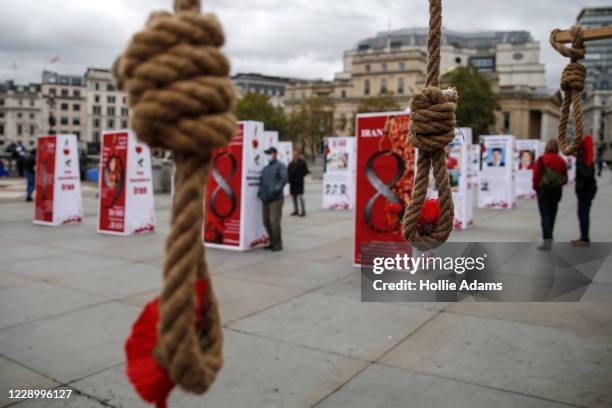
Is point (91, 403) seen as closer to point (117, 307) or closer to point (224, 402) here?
point (224, 402)

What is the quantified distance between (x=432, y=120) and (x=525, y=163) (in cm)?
2240

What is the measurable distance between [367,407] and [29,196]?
1720 centimetres

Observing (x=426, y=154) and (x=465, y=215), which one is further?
(x=465, y=215)

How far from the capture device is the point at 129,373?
126 cm

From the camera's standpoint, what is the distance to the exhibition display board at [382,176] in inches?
315

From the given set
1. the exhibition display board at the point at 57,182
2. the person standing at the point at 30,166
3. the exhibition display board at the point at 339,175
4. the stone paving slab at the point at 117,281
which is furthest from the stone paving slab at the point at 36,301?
the exhibition display board at the point at 339,175

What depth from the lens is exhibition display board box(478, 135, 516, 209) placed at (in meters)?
17.6

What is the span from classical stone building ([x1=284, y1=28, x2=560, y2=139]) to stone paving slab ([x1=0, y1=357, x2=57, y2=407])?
73.5 metres

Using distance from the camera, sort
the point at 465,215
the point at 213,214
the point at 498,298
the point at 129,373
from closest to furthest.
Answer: the point at 129,373 → the point at 498,298 → the point at 213,214 → the point at 465,215

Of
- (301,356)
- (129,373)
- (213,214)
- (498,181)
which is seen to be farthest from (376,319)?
(498,181)

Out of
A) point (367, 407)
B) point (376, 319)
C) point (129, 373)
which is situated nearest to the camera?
point (129, 373)

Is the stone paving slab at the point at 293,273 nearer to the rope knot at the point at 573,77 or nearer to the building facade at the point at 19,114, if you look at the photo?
the rope knot at the point at 573,77

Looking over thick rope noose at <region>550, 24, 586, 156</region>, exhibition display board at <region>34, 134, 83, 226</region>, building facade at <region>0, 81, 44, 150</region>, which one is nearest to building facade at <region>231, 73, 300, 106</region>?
building facade at <region>0, 81, 44, 150</region>

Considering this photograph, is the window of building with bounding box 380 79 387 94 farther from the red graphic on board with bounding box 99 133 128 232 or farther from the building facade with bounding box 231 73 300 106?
the red graphic on board with bounding box 99 133 128 232
